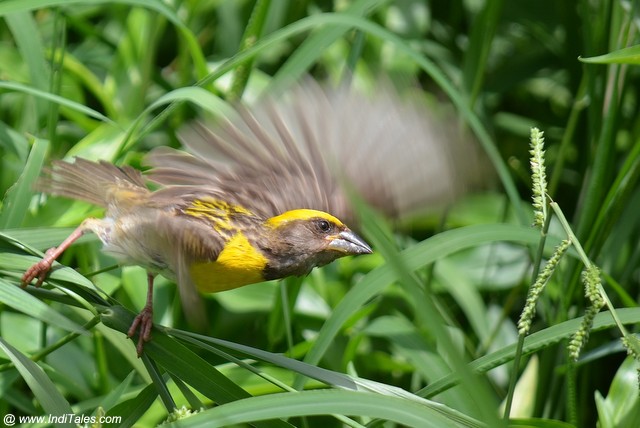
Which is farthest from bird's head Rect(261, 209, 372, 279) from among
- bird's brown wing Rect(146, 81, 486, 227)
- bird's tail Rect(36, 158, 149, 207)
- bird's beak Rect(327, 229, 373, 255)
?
bird's tail Rect(36, 158, 149, 207)

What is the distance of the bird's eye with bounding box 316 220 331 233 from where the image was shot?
2364 millimetres

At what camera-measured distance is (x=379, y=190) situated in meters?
2.45

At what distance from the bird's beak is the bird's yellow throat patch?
0.19m

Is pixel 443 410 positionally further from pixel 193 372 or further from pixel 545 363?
pixel 545 363

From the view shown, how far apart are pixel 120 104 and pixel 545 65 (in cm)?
195

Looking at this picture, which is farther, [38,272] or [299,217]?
[299,217]

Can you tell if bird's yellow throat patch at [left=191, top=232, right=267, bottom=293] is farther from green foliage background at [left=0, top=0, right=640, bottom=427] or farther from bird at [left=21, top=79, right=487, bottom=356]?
green foliage background at [left=0, top=0, right=640, bottom=427]

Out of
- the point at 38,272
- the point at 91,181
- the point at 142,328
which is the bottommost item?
the point at 142,328

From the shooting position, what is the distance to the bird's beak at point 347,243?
237 centimetres

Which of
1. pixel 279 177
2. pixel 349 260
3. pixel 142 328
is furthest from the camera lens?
pixel 349 260

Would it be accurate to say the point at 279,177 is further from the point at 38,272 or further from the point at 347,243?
the point at 38,272

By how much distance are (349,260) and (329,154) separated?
3.27 ft

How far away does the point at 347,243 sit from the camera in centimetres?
239

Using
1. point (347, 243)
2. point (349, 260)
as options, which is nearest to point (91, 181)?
point (347, 243)
